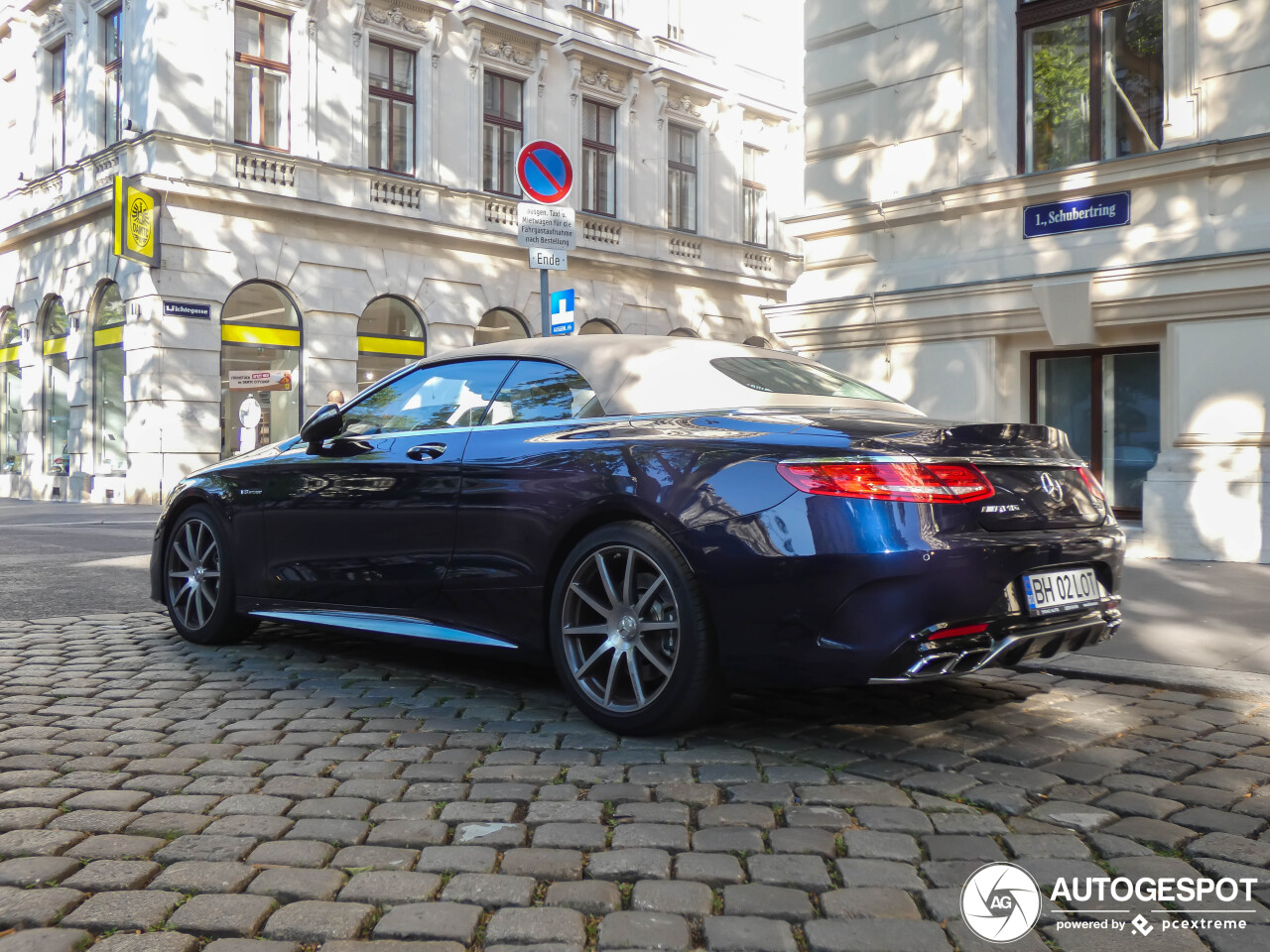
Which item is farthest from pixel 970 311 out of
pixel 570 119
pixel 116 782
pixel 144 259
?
pixel 570 119

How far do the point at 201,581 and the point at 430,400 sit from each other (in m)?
1.63

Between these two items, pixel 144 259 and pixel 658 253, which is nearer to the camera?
pixel 144 259

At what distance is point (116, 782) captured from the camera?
3316 mm

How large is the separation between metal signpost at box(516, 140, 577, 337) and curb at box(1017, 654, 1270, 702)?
4.76 metres

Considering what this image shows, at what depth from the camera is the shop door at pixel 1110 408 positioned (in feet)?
33.2

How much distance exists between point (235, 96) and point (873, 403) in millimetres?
18442

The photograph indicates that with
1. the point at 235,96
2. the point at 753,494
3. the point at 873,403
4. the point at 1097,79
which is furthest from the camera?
the point at 235,96

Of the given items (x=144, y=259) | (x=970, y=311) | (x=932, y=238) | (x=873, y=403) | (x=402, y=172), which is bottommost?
(x=873, y=403)

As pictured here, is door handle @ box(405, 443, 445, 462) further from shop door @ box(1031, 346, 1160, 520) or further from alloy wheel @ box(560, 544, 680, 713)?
shop door @ box(1031, 346, 1160, 520)

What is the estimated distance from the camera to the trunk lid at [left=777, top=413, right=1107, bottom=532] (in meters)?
3.53

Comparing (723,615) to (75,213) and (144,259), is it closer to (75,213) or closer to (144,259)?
(144,259)

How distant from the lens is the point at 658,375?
4273 millimetres

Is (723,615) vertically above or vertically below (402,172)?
below

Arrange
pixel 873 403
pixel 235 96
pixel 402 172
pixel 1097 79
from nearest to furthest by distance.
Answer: pixel 873 403 < pixel 1097 79 < pixel 235 96 < pixel 402 172
